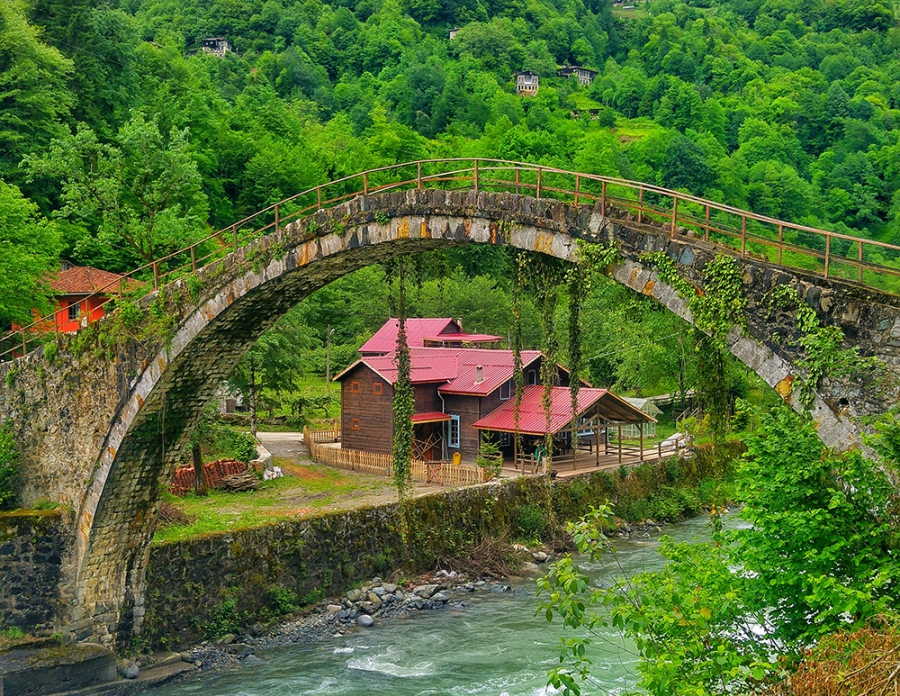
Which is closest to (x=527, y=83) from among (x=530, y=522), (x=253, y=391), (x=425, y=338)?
(x=425, y=338)

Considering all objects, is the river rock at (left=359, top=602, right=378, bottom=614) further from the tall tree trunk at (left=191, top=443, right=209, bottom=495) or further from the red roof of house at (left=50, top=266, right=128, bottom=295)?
the red roof of house at (left=50, top=266, right=128, bottom=295)

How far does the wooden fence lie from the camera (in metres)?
29.9

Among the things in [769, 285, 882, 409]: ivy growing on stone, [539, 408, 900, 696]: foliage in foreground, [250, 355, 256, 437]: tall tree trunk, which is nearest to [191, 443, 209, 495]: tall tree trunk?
[250, 355, 256, 437]: tall tree trunk

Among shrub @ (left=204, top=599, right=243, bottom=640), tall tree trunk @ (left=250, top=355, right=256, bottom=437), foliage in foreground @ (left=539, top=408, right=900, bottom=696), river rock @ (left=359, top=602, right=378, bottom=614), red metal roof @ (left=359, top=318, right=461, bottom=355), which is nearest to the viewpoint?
foliage in foreground @ (left=539, top=408, right=900, bottom=696)

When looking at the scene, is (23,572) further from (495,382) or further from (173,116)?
(173,116)

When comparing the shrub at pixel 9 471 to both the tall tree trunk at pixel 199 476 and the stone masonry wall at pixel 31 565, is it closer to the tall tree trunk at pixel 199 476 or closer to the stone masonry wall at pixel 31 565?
the stone masonry wall at pixel 31 565

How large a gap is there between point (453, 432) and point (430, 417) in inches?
50.3

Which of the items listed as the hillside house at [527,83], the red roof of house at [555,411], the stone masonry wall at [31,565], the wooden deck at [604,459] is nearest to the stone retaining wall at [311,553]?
the wooden deck at [604,459]

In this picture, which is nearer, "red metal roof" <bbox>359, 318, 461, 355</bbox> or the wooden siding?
the wooden siding

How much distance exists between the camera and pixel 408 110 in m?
92.8

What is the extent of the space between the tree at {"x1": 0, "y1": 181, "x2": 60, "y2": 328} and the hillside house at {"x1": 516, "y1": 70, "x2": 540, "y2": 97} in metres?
88.6

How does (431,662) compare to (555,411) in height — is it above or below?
below

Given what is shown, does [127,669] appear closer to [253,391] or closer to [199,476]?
[199,476]

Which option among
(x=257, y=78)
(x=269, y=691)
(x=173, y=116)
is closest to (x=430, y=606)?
(x=269, y=691)
